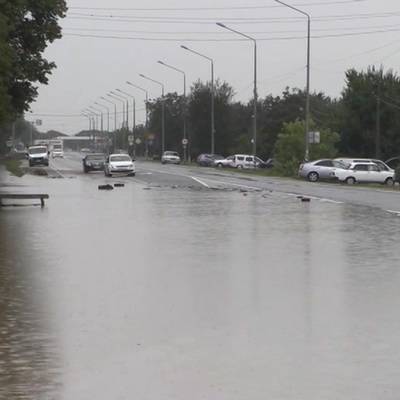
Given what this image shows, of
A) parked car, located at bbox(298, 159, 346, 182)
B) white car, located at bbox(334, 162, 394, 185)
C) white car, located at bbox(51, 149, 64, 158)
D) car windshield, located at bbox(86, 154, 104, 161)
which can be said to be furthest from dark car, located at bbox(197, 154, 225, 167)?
white car, located at bbox(51, 149, 64, 158)

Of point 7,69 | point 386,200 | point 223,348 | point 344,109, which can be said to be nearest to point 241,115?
point 344,109

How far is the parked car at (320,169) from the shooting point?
174 ft

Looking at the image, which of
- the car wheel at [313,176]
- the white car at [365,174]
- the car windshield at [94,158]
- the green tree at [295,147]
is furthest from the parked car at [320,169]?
the car windshield at [94,158]

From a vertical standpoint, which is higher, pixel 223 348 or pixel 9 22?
pixel 9 22

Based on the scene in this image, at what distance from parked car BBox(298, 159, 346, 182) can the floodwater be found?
34.2 meters

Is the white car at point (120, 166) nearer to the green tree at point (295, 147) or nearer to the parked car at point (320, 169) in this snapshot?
the parked car at point (320, 169)

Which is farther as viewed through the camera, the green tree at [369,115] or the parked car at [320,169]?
the green tree at [369,115]

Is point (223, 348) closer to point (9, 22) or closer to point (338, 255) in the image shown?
point (338, 255)

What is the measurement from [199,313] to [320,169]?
149ft

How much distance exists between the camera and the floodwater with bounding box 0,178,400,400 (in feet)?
21.1

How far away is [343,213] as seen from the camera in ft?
80.2

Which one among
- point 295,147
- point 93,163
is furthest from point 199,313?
point 295,147

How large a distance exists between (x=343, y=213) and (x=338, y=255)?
10.3 m

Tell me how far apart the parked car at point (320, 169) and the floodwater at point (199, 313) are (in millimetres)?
34213
